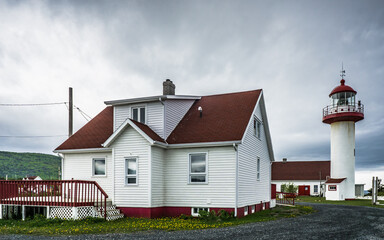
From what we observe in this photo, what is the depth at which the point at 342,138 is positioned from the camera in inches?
1451

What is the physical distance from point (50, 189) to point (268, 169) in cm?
1530

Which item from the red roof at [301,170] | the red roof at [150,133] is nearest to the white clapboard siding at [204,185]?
the red roof at [150,133]

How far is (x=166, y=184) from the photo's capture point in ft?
59.9

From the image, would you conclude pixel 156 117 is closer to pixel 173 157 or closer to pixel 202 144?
pixel 173 157

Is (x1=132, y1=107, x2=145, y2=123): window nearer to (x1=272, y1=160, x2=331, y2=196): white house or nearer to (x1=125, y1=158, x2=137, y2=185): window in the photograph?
(x1=125, y1=158, x2=137, y2=185): window

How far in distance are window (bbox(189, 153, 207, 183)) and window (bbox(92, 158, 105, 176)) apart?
5.53m

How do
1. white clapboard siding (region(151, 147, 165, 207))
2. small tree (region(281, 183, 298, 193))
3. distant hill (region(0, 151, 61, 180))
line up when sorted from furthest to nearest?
distant hill (region(0, 151, 61, 180)), small tree (region(281, 183, 298, 193)), white clapboard siding (region(151, 147, 165, 207))

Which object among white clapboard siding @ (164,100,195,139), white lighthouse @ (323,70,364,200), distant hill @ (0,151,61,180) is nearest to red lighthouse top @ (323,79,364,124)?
white lighthouse @ (323,70,364,200)

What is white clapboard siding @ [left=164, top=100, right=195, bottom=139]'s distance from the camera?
19391 mm

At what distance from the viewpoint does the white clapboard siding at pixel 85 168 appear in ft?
62.4

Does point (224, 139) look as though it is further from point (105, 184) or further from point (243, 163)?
point (105, 184)

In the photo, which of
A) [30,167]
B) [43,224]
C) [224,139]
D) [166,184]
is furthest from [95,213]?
[30,167]

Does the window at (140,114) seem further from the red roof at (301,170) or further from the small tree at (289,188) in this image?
the red roof at (301,170)

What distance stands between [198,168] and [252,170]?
12.9 feet
